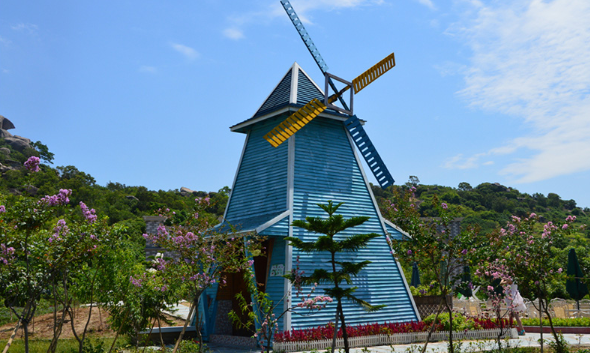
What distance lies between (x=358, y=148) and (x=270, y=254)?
474cm

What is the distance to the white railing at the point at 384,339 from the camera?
11828 mm

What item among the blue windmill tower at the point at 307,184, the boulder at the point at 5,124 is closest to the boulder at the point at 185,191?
the boulder at the point at 5,124

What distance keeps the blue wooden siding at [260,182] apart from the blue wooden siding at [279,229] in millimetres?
536

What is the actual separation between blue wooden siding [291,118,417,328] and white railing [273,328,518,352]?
0.74m

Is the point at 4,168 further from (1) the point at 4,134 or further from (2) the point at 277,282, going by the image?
(2) the point at 277,282

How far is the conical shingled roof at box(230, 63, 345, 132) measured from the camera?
1542 cm

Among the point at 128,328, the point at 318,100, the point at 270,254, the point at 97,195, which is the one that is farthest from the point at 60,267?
the point at 97,195

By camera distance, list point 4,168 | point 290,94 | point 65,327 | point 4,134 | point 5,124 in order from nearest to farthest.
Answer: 1. point 290,94
2. point 65,327
3. point 4,168
4. point 4,134
5. point 5,124

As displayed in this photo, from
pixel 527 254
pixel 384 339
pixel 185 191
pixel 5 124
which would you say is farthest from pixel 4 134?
pixel 527 254

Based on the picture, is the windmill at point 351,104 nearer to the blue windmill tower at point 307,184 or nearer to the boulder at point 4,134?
the blue windmill tower at point 307,184

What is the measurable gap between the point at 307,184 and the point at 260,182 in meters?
1.61

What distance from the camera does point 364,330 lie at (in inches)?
515

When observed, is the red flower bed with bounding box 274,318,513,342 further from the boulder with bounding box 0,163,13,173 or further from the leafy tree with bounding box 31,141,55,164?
the leafy tree with bounding box 31,141,55,164

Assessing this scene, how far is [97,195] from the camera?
5072 centimetres
